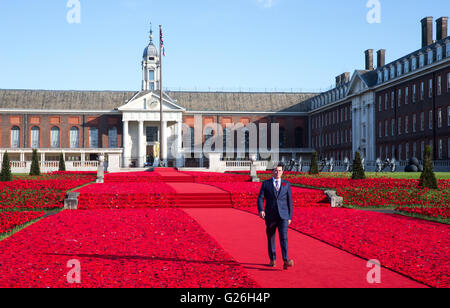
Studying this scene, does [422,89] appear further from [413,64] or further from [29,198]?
[29,198]

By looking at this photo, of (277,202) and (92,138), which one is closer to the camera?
(277,202)

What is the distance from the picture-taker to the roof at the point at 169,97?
250 ft

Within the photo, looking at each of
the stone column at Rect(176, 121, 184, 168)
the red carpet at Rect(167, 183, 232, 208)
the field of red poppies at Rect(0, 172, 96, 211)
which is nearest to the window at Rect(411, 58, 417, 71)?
the stone column at Rect(176, 121, 184, 168)

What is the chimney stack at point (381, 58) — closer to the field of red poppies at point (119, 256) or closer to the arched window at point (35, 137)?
the arched window at point (35, 137)

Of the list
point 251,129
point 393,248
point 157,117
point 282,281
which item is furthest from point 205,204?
point 251,129

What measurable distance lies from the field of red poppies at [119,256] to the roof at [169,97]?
62955mm

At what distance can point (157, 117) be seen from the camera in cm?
7344

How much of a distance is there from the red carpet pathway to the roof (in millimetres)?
64354

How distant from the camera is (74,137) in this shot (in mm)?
76000

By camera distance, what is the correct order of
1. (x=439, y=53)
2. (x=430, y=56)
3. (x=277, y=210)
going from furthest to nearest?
(x=430, y=56) < (x=439, y=53) < (x=277, y=210)

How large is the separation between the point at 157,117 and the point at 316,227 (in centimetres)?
6217

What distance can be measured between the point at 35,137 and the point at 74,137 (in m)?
5.52

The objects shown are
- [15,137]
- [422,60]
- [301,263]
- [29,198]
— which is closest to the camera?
[301,263]

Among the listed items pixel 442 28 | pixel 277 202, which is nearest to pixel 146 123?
pixel 442 28
